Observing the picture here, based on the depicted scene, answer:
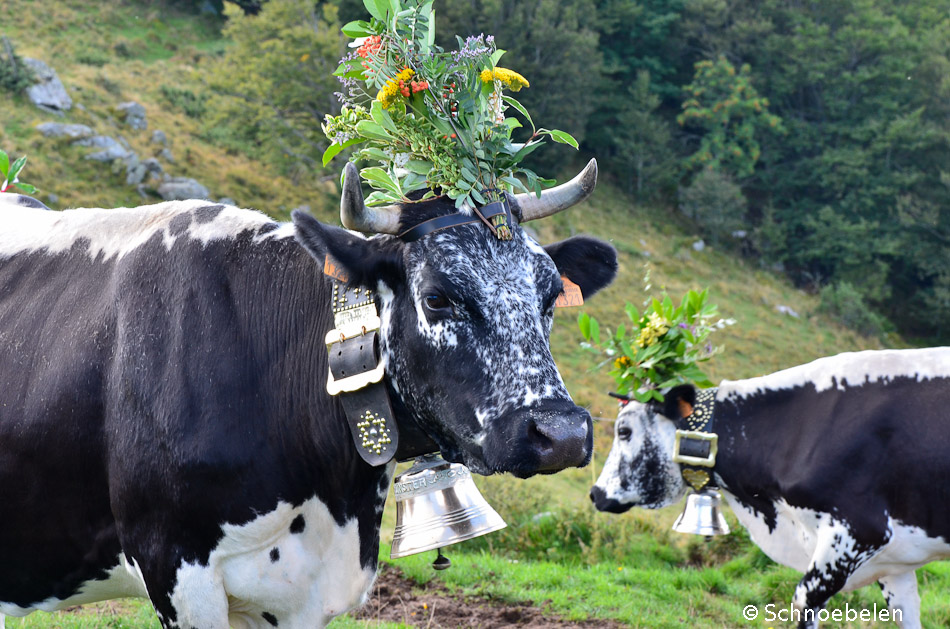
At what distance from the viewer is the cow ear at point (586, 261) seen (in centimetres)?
361

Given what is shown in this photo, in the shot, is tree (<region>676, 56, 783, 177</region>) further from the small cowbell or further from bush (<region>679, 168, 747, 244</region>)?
the small cowbell

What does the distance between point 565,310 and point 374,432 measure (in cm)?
2896

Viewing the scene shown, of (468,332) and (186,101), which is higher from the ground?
(186,101)

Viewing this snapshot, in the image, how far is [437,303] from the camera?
116 inches

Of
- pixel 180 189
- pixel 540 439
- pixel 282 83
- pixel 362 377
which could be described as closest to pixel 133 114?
pixel 282 83

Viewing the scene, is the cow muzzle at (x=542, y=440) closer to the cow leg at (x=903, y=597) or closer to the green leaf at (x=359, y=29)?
the green leaf at (x=359, y=29)

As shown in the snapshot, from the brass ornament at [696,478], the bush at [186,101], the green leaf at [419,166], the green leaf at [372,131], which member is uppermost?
the bush at [186,101]

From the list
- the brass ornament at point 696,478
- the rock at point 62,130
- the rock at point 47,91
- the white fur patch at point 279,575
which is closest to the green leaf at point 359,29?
the white fur patch at point 279,575

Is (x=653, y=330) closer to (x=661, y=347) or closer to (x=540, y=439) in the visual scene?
(x=661, y=347)

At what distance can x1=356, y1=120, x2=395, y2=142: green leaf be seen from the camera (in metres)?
3.20

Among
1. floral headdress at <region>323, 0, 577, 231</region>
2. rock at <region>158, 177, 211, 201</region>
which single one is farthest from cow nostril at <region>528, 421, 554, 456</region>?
rock at <region>158, 177, 211, 201</region>

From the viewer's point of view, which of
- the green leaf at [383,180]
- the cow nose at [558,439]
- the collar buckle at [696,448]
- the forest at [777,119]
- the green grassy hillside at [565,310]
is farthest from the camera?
the forest at [777,119]

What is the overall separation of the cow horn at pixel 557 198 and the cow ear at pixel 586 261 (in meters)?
0.23

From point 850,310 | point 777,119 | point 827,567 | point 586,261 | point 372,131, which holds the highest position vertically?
point 777,119
